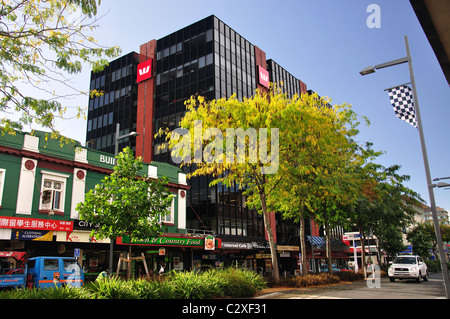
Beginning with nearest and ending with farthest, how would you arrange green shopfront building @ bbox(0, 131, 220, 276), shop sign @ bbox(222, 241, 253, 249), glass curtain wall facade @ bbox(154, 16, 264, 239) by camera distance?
1. green shopfront building @ bbox(0, 131, 220, 276)
2. shop sign @ bbox(222, 241, 253, 249)
3. glass curtain wall facade @ bbox(154, 16, 264, 239)

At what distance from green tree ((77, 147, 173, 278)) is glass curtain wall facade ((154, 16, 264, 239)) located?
22.8 m

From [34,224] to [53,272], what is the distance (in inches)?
194

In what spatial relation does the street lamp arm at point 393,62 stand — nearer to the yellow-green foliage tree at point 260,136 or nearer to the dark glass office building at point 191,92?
the yellow-green foliage tree at point 260,136

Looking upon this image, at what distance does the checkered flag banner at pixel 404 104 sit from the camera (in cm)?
1218

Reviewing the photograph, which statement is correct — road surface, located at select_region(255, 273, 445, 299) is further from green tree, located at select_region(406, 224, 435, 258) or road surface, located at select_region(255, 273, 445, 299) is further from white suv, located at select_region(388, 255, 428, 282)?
green tree, located at select_region(406, 224, 435, 258)

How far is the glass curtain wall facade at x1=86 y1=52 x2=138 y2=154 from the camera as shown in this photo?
47.8 metres

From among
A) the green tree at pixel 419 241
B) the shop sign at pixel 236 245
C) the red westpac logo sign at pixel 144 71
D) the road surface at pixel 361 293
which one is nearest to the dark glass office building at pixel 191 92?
the red westpac logo sign at pixel 144 71

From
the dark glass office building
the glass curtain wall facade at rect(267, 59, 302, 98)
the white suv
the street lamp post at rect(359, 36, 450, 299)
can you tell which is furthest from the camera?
the glass curtain wall facade at rect(267, 59, 302, 98)

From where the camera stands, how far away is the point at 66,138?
1009 cm

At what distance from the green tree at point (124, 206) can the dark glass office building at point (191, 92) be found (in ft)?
67.5

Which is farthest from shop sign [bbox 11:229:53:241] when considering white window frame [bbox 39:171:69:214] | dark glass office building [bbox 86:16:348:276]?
dark glass office building [bbox 86:16:348:276]
